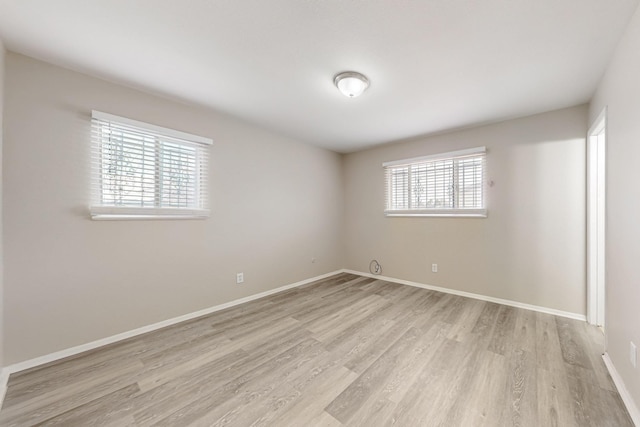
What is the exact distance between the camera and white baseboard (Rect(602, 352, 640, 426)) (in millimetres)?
1346

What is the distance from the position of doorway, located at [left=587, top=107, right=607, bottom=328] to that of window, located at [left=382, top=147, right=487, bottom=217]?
0.97 meters

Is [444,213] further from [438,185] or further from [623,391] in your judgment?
[623,391]

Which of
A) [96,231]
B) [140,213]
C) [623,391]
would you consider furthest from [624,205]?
[96,231]

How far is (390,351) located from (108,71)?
11.2 feet

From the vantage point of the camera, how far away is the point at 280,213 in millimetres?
3697

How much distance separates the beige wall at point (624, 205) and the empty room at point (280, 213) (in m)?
0.03

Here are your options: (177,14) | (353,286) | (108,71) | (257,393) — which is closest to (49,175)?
(108,71)

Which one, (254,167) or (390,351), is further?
(254,167)

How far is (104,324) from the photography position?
2.17m

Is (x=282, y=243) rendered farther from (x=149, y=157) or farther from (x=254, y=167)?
(x=149, y=157)

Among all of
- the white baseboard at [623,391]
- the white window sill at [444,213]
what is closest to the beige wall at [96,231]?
the white window sill at [444,213]

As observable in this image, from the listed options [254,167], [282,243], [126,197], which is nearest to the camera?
[126,197]

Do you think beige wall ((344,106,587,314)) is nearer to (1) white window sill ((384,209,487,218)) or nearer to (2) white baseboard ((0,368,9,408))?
(1) white window sill ((384,209,487,218))

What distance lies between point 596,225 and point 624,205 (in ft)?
4.06
